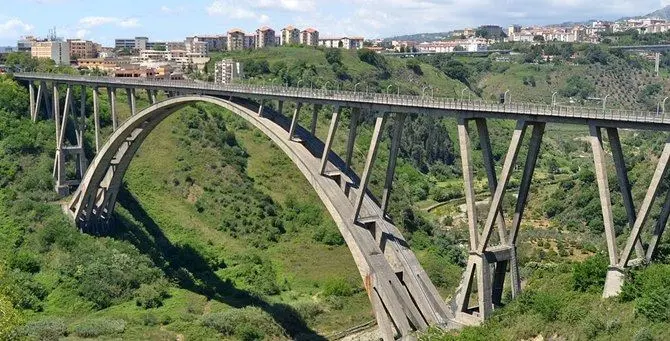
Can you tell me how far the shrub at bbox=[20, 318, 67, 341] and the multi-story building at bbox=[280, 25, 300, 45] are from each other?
482 feet

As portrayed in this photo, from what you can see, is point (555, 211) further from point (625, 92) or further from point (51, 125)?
point (625, 92)

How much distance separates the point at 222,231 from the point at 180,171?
9.50 m

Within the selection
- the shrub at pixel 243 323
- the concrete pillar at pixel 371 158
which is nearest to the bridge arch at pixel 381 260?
the concrete pillar at pixel 371 158

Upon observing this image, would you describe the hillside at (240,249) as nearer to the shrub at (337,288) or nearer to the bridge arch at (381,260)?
the shrub at (337,288)

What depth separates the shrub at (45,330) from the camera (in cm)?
4166

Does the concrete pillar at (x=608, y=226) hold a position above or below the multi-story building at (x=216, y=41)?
below

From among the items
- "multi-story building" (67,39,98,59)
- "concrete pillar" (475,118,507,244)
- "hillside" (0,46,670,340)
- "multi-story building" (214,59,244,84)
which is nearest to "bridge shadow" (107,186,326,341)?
"hillside" (0,46,670,340)

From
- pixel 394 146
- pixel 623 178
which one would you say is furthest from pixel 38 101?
pixel 623 178

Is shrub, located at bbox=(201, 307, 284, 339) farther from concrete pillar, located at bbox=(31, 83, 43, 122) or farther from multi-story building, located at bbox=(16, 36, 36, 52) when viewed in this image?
multi-story building, located at bbox=(16, 36, 36, 52)

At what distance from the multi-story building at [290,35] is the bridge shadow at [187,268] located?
125103 millimetres

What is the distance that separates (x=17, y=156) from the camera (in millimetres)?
67375

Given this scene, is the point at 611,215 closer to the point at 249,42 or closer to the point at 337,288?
the point at 337,288

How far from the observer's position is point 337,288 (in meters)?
54.5

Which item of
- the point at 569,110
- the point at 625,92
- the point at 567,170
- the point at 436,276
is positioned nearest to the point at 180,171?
the point at 436,276
